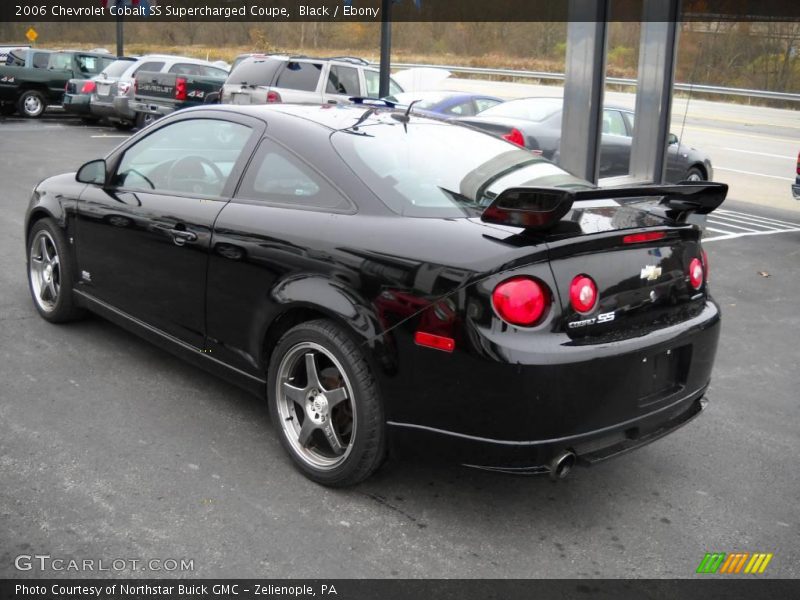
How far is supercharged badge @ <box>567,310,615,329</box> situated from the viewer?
320cm

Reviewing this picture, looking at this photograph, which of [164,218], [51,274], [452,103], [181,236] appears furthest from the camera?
[452,103]

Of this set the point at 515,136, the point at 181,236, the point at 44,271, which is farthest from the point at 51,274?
the point at 515,136

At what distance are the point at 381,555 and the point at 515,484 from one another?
2.95 ft

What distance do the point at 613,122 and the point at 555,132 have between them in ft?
3.34

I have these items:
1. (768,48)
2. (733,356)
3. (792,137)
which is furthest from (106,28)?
(733,356)

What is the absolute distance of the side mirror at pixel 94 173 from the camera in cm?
516

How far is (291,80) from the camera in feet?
51.4

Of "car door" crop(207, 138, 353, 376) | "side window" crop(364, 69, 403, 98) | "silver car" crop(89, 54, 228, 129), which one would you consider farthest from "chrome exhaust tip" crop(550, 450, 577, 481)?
"silver car" crop(89, 54, 228, 129)

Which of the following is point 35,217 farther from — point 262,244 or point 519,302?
point 519,302

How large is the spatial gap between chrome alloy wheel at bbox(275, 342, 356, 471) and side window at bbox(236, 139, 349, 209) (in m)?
0.67

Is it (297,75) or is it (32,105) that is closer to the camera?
(297,75)

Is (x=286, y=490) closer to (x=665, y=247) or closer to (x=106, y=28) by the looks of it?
(x=665, y=247)

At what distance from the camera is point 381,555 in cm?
320

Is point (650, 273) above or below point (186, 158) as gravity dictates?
below
